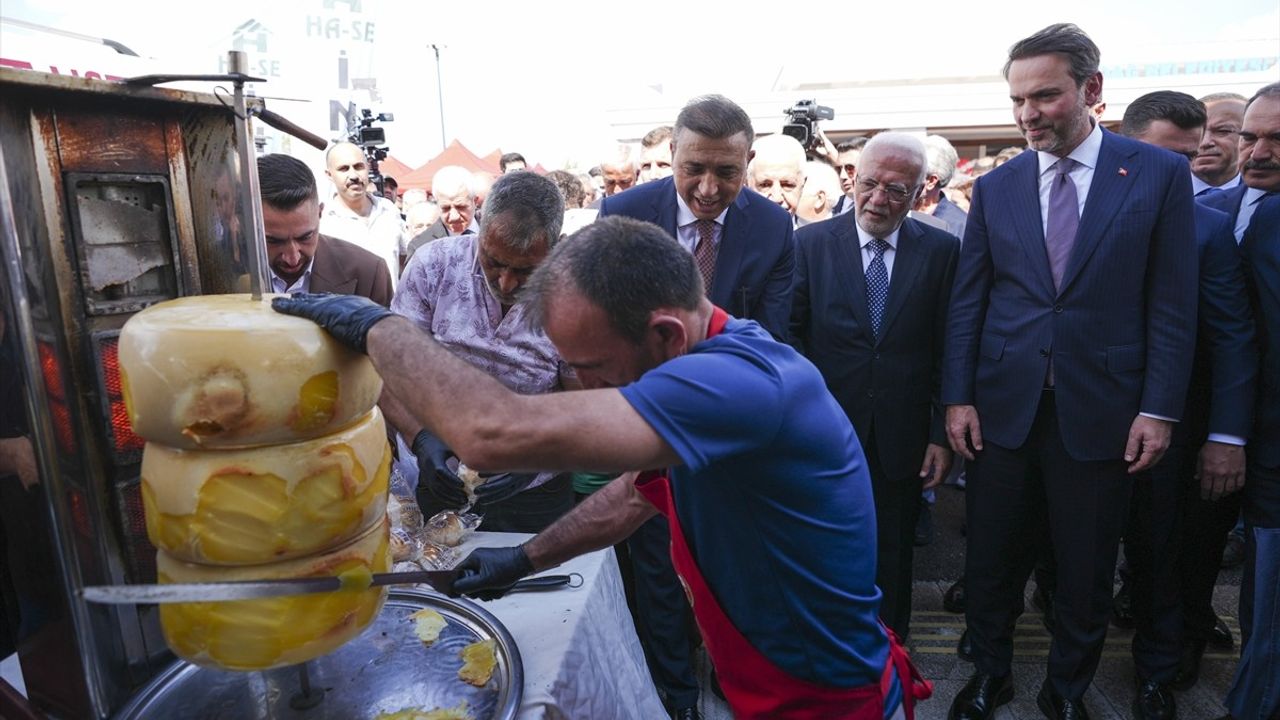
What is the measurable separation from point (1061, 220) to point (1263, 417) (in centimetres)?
96

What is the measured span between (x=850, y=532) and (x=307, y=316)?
3.33 feet

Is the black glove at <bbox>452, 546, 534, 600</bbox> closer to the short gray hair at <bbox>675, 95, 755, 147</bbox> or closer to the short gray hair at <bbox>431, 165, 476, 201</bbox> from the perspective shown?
the short gray hair at <bbox>675, 95, 755, 147</bbox>

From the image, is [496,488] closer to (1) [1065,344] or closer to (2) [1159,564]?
(1) [1065,344]

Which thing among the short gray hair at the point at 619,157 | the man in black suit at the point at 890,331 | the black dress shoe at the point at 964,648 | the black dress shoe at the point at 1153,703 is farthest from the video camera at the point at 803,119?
the black dress shoe at the point at 1153,703

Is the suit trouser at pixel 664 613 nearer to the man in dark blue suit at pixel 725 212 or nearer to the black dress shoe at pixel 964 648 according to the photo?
the man in dark blue suit at pixel 725 212

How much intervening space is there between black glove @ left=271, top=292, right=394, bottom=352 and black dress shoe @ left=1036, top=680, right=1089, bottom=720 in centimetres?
267

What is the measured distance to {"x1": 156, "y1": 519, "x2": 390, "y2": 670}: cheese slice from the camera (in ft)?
3.78

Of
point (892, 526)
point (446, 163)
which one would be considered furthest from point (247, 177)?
point (446, 163)

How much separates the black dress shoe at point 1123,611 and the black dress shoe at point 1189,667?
40cm

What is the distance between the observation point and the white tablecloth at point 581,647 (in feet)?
4.69

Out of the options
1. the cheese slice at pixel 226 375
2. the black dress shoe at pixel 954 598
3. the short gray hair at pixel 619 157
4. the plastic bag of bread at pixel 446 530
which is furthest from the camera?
the short gray hair at pixel 619 157

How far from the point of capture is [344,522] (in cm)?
121

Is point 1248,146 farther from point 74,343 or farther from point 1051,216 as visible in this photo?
point 74,343

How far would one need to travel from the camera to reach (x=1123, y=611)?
11.5 ft
